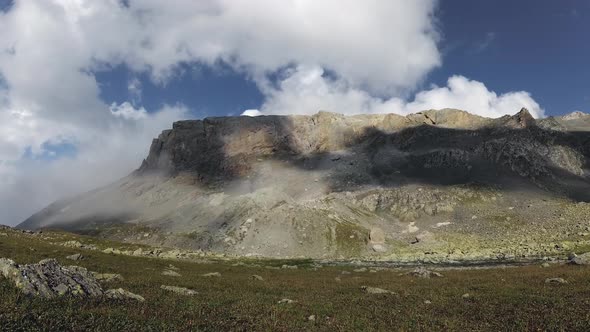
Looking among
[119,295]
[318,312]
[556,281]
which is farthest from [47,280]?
[556,281]

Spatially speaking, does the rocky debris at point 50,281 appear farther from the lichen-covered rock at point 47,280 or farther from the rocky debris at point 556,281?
the rocky debris at point 556,281

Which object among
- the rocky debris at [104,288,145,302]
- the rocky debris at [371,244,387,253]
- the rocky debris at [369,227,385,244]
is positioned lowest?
the rocky debris at [371,244,387,253]

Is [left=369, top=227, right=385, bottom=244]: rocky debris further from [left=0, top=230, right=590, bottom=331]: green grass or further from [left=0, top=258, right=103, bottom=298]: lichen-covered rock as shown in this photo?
[left=0, top=258, right=103, bottom=298]: lichen-covered rock

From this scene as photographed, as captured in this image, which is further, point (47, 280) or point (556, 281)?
point (556, 281)

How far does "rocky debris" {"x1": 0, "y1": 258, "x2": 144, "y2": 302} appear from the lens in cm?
1656

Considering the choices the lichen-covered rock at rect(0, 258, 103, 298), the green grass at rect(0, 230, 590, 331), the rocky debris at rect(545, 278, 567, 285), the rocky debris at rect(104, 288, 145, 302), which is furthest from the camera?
the rocky debris at rect(545, 278, 567, 285)

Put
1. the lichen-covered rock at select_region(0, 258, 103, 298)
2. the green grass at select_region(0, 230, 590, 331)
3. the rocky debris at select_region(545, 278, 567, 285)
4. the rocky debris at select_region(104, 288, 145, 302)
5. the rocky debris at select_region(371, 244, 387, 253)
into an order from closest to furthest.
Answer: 1. the green grass at select_region(0, 230, 590, 331)
2. the lichen-covered rock at select_region(0, 258, 103, 298)
3. the rocky debris at select_region(104, 288, 145, 302)
4. the rocky debris at select_region(545, 278, 567, 285)
5. the rocky debris at select_region(371, 244, 387, 253)

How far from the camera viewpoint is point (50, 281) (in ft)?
58.0

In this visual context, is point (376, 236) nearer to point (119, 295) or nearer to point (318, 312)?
point (318, 312)

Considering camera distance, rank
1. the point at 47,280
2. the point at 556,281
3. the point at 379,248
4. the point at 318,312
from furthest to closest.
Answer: the point at 379,248 < the point at 556,281 < the point at 318,312 < the point at 47,280

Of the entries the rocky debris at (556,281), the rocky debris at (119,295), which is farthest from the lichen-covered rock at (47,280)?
the rocky debris at (556,281)

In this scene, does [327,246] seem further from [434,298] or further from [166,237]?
[434,298]

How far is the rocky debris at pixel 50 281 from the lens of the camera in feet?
54.3

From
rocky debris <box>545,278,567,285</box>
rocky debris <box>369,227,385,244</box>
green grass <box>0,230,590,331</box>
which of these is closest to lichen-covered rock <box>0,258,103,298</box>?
green grass <box>0,230,590,331</box>
